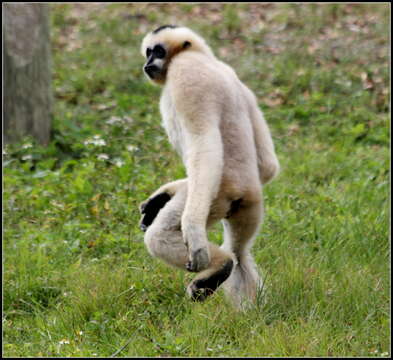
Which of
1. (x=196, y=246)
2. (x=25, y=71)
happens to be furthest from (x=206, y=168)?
(x=25, y=71)

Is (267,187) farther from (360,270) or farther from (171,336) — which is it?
(171,336)

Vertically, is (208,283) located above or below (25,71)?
below

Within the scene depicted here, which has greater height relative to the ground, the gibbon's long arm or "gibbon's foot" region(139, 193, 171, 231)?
the gibbon's long arm

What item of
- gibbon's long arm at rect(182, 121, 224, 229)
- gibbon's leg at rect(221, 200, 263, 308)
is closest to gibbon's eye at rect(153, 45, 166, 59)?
gibbon's long arm at rect(182, 121, 224, 229)

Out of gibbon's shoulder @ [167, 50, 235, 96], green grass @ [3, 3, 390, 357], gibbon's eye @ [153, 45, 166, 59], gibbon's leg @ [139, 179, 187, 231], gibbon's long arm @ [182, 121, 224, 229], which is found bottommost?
green grass @ [3, 3, 390, 357]

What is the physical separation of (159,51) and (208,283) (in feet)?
5.75

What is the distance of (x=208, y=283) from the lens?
4477 millimetres

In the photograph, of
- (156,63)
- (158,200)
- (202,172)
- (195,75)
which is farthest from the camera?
(158,200)

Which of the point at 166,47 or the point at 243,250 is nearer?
the point at 166,47

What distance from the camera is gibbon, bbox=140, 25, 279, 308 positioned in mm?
4332

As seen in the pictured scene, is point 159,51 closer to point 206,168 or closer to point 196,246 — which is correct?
point 206,168

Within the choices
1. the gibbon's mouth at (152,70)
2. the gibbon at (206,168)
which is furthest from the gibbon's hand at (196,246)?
the gibbon's mouth at (152,70)

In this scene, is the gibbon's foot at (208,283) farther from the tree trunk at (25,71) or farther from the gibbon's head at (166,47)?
the tree trunk at (25,71)

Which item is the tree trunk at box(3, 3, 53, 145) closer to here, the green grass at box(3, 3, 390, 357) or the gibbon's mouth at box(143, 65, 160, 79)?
the green grass at box(3, 3, 390, 357)
